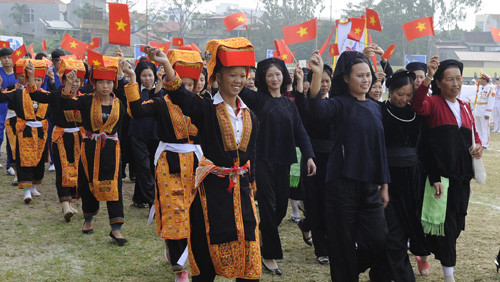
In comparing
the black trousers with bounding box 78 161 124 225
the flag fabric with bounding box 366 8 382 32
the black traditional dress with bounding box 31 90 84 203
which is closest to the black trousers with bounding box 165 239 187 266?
the black trousers with bounding box 78 161 124 225

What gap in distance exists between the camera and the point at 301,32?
7.64 m

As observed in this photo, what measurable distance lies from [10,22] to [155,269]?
58921mm

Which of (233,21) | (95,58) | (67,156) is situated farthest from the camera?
(233,21)

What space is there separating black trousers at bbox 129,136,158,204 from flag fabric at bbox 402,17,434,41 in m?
3.58

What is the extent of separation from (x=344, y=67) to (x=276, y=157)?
1.43m

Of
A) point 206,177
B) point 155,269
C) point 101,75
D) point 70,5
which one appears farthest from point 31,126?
point 70,5

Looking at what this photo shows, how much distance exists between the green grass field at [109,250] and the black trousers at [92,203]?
29 cm

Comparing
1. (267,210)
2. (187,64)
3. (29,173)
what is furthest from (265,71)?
(29,173)

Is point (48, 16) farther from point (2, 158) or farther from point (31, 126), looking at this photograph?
point (31, 126)

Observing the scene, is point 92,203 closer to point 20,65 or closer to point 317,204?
point 317,204

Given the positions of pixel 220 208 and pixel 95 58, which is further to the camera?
pixel 95 58

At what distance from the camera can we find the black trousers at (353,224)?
4.03 meters

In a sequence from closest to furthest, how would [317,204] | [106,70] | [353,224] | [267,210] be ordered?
[353,224] → [267,210] → [317,204] → [106,70]

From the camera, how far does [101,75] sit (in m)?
5.86
